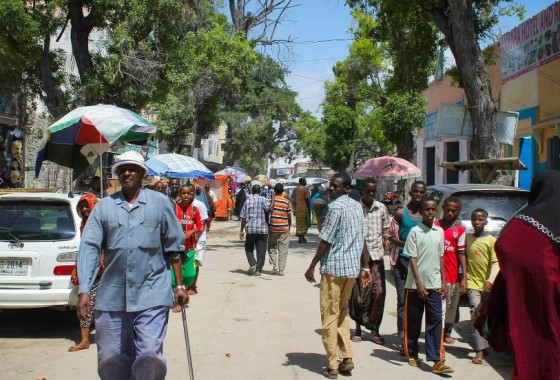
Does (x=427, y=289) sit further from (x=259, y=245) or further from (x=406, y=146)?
(x=406, y=146)

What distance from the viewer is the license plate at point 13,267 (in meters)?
7.01

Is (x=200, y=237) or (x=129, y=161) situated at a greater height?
(x=129, y=161)

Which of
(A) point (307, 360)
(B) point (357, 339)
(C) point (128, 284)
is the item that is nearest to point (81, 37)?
(B) point (357, 339)

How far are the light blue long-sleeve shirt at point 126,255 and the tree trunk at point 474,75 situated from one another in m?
10.9

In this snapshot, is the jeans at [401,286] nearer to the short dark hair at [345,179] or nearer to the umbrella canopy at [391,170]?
the short dark hair at [345,179]

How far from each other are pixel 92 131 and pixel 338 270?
21.3 ft

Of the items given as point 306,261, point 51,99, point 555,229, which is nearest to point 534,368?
point 555,229

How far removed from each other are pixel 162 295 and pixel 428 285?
9.66 ft

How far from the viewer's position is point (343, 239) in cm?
594

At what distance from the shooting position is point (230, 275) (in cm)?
1231

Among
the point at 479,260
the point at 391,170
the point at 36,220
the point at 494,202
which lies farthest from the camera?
the point at 391,170

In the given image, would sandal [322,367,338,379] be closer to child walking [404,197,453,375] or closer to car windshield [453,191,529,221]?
child walking [404,197,453,375]

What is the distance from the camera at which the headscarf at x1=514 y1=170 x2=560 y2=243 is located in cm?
366

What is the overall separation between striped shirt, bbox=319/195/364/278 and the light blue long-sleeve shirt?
2.01 m
